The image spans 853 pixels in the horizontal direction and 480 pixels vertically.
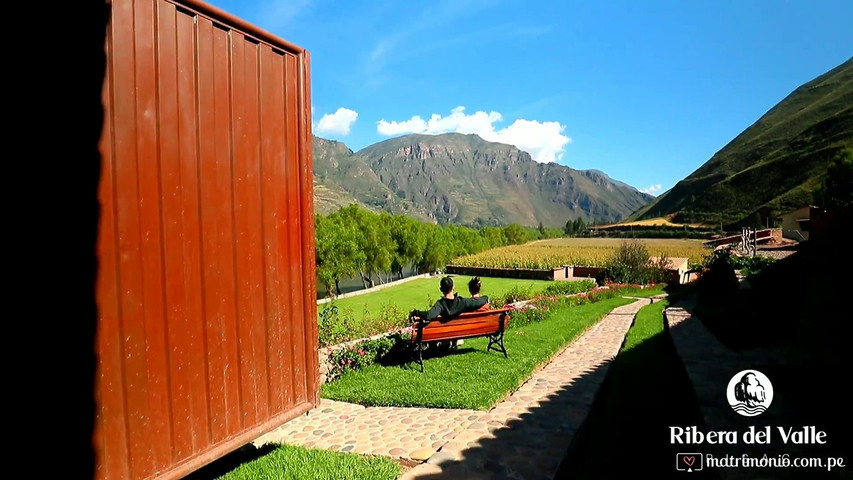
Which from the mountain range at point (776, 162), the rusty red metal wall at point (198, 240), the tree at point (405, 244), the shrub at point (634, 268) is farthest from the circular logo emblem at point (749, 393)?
the mountain range at point (776, 162)

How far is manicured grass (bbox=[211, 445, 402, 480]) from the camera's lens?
3.44 metres

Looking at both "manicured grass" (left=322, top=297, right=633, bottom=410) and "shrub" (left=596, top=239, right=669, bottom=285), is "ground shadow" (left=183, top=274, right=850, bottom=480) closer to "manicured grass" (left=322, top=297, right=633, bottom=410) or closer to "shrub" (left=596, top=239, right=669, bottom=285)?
"manicured grass" (left=322, top=297, right=633, bottom=410)

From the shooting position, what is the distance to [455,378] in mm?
6160

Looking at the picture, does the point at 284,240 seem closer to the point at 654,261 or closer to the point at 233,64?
the point at 233,64

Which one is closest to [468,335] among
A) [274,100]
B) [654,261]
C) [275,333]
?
[275,333]

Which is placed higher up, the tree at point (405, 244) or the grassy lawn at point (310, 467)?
the tree at point (405, 244)

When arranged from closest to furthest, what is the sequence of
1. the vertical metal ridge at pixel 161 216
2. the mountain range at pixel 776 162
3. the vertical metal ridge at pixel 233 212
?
the vertical metal ridge at pixel 161 216 < the vertical metal ridge at pixel 233 212 < the mountain range at pixel 776 162

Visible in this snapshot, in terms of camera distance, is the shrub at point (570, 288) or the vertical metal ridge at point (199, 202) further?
the shrub at point (570, 288)

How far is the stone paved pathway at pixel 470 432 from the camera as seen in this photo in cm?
363

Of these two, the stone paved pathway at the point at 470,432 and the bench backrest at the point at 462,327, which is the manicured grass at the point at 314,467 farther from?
the bench backrest at the point at 462,327

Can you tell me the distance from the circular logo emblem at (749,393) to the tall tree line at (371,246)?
26141 millimetres

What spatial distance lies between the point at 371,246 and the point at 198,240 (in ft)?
116

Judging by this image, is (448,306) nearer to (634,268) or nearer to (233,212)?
(233,212)

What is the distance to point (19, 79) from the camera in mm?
1882
